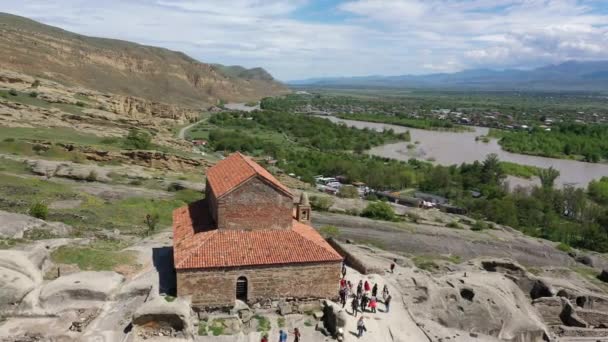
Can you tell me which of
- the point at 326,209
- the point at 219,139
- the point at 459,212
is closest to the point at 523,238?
the point at 459,212

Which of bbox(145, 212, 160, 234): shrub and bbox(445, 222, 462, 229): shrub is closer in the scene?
bbox(145, 212, 160, 234): shrub

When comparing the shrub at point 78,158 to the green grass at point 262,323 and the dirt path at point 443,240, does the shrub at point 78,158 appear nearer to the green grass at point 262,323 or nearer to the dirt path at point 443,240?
the dirt path at point 443,240

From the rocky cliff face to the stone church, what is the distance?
8180 cm

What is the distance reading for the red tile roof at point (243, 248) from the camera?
21922 mm

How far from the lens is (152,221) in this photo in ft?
119

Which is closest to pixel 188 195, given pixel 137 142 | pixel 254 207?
pixel 137 142

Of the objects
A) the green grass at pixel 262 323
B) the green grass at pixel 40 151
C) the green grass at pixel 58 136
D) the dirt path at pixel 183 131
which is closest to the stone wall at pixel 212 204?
the green grass at pixel 262 323

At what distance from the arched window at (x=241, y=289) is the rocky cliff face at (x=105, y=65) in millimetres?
84009

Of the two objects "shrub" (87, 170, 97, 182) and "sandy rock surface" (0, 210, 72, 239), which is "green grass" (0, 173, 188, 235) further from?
"shrub" (87, 170, 97, 182)

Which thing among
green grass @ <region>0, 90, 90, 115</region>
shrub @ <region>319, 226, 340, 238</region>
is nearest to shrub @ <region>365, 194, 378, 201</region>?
shrub @ <region>319, 226, 340, 238</region>

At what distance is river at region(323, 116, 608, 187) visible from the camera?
299 ft

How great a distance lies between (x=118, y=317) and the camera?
20.9 meters

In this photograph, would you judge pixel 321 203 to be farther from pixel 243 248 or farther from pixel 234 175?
pixel 243 248

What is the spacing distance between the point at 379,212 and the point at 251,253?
1337 inches
